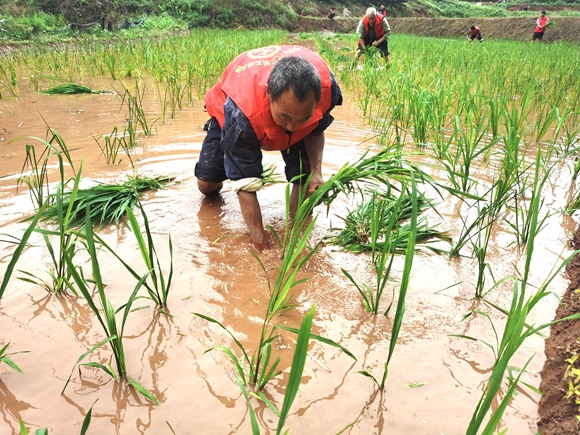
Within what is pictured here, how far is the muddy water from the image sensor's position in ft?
3.34

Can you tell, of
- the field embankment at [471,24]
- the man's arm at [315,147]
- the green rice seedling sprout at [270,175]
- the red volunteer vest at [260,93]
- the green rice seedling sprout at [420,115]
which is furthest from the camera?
the field embankment at [471,24]

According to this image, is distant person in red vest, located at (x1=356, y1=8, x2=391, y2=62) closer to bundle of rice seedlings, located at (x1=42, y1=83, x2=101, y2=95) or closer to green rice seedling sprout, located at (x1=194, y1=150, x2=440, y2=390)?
bundle of rice seedlings, located at (x1=42, y1=83, x2=101, y2=95)

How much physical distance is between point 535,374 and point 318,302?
697 millimetres

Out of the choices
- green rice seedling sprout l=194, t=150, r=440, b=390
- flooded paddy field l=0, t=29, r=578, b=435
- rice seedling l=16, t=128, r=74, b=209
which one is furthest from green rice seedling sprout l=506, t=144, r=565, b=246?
rice seedling l=16, t=128, r=74, b=209

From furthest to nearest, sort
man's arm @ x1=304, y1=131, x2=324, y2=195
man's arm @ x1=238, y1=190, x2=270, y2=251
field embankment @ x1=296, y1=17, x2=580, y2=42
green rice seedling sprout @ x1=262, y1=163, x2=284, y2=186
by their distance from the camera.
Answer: field embankment @ x1=296, y1=17, x2=580, y2=42 < green rice seedling sprout @ x1=262, y1=163, x2=284, y2=186 < man's arm @ x1=304, y1=131, x2=324, y2=195 < man's arm @ x1=238, y1=190, x2=270, y2=251

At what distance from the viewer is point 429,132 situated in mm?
3391

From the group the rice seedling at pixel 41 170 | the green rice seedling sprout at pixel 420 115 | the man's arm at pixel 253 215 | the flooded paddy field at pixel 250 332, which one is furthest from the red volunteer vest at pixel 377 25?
the man's arm at pixel 253 215

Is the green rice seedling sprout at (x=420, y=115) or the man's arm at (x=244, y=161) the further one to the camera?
the green rice seedling sprout at (x=420, y=115)

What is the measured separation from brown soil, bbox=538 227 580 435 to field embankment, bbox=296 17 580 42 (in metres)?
20.8

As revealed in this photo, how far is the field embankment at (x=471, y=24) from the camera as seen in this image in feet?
59.3

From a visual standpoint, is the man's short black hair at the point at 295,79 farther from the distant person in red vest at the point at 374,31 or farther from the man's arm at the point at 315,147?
the distant person in red vest at the point at 374,31

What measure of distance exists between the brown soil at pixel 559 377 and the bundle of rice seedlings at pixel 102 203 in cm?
173

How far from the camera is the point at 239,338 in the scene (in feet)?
4.23

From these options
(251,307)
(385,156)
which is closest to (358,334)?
(251,307)
